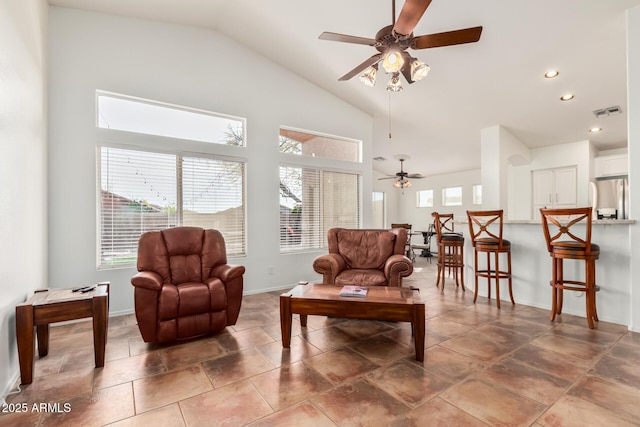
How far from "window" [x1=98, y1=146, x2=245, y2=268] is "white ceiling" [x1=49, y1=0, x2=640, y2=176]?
1795 millimetres

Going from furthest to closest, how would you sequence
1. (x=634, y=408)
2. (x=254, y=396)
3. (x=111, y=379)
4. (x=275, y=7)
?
(x=275, y=7)
(x=111, y=379)
(x=254, y=396)
(x=634, y=408)

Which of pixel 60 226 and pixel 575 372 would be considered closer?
pixel 575 372

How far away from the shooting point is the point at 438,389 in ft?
6.13

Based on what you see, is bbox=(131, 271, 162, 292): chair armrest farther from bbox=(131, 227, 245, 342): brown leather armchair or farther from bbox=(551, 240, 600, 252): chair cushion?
bbox=(551, 240, 600, 252): chair cushion

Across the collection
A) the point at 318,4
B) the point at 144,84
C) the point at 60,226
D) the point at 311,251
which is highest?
the point at 318,4

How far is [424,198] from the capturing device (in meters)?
9.67

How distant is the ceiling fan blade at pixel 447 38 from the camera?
235 cm

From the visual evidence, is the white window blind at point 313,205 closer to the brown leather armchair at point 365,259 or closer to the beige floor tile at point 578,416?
the brown leather armchair at point 365,259

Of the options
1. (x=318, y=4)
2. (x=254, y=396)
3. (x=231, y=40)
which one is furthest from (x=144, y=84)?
(x=254, y=396)

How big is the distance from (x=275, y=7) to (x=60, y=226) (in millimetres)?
3522

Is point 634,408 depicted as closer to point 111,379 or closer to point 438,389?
point 438,389

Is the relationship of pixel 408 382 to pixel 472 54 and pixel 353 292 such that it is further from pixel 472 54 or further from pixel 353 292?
pixel 472 54

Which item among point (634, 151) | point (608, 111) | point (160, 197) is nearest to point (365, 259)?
point (160, 197)

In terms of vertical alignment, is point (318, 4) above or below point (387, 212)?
above
